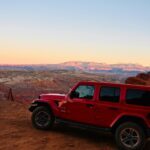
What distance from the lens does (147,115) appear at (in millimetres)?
10328

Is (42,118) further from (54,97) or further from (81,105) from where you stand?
(81,105)

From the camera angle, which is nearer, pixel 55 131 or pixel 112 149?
pixel 112 149

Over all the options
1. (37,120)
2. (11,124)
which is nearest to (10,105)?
(11,124)

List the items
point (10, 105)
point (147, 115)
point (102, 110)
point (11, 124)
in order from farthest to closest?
point (10, 105)
point (11, 124)
point (102, 110)
point (147, 115)

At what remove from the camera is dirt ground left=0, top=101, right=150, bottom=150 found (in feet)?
34.7

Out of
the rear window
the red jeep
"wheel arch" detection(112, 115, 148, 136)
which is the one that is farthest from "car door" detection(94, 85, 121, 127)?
the rear window

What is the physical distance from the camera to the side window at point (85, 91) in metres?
11.5

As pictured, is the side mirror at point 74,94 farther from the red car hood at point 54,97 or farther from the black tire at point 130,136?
the black tire at point 130,136

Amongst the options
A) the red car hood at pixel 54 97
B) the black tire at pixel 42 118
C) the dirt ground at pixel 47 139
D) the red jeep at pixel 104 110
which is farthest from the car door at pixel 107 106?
the black tire at pixel 42 118

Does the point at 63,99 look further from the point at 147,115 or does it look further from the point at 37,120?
the point at 147,115

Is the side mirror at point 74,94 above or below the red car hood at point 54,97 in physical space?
above

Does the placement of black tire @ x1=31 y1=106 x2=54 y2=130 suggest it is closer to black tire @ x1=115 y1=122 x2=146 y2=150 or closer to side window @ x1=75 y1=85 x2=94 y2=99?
side window @ x1=75 y1=85 x2=94 y2=99

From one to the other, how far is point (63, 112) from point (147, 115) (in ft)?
10.1

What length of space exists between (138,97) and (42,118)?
12.6 ft
